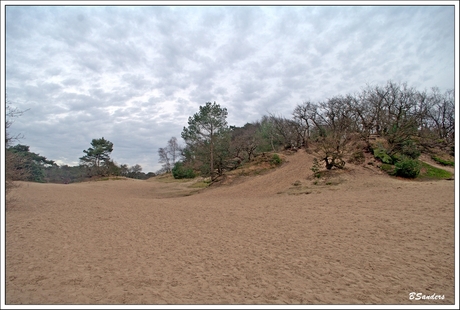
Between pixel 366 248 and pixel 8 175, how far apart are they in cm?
1270

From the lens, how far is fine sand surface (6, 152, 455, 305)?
4.00m

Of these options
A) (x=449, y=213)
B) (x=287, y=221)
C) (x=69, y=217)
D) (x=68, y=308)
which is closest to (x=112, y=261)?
(x=68, y=308)

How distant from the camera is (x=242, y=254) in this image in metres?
5.93

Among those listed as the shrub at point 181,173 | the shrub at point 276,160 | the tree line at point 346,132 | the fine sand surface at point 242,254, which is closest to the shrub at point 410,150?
the tree line at point 346,132

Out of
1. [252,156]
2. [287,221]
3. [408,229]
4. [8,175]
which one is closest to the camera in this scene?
[408,229]

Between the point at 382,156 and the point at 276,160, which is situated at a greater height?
the point at 276,160

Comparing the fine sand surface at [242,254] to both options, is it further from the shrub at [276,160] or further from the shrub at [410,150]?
the shrub at [276,160]

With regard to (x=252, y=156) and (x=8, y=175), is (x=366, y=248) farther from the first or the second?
(x=252, y=156)

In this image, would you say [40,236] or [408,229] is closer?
[408,229]

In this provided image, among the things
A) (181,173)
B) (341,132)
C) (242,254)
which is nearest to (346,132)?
(341,132)

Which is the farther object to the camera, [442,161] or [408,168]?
[442,161]

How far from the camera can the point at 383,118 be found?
79.0 ft

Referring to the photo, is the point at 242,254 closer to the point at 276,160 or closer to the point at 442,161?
the point at 276,160

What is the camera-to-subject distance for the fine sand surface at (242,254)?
3996 mm
